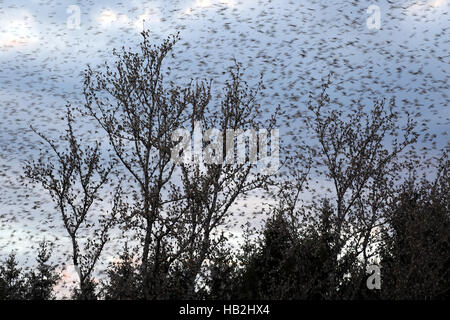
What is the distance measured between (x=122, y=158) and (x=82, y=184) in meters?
3.41

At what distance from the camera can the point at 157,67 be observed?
32250 mm

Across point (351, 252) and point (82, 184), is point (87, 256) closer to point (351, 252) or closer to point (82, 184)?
point (82, 184)

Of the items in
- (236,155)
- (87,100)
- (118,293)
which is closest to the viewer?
(118,293)

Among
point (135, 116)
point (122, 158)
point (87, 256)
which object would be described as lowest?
point (87, 256)

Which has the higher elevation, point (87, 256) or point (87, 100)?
point (87, 100)

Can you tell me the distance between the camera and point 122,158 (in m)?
32.1

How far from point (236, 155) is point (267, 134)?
231 cm
